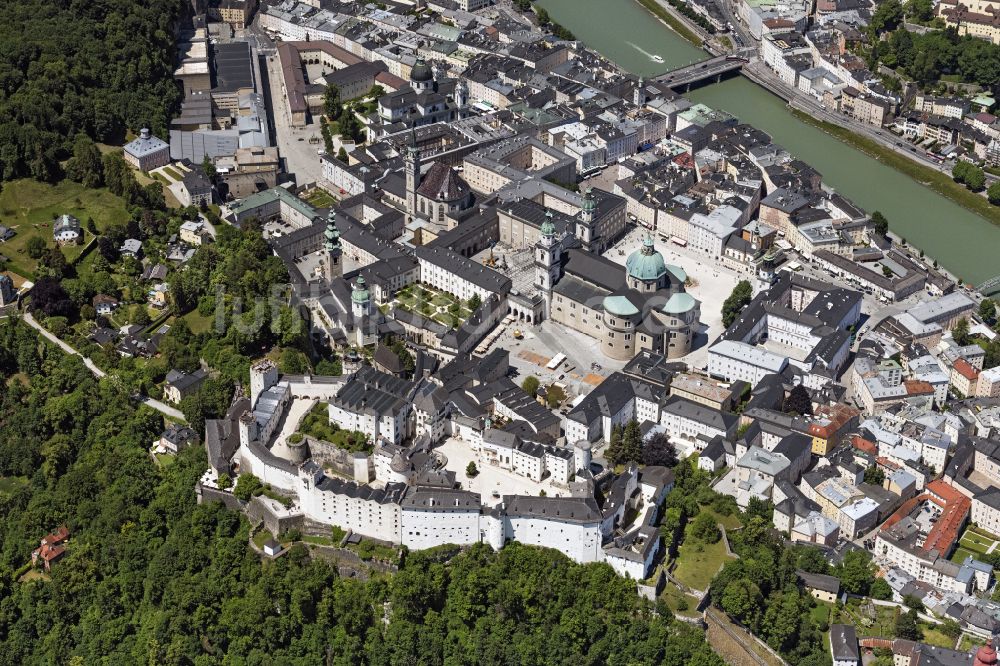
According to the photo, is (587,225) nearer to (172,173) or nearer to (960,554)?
(172,173)

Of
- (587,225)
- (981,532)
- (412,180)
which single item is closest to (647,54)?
(412,180)

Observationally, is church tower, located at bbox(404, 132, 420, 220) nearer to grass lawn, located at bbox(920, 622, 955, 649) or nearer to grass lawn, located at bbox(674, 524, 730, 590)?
grass lawn, located at bbox(674, 524, 730, 590)

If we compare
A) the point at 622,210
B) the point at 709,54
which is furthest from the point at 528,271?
the point at 709,54

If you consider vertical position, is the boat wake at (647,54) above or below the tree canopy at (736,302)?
below

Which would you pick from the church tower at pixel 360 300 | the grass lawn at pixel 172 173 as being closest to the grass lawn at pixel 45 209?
the grass lawn at pixel 172 173

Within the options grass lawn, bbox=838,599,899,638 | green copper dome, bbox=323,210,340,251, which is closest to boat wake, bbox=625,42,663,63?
green copper dome, bbox=323,210,340,251

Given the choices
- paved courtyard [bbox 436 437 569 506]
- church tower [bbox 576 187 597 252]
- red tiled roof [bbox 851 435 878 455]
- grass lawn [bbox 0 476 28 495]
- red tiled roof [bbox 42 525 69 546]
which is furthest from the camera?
church tower [bbox 576 187 597 252]

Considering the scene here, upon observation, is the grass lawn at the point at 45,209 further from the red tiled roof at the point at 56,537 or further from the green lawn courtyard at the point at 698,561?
the green lawn courtyard at the point at 698,561
